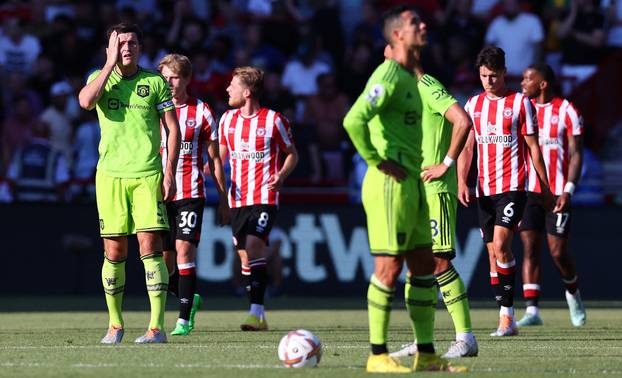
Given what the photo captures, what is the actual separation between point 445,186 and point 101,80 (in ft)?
8.84

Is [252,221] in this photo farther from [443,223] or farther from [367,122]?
[367,122]

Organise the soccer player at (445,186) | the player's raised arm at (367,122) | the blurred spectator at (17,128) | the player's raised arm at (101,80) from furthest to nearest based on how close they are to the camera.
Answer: the blurred spectator at (17,128) < the player's raised arm at (101,80) < the soccer player at (445,186) < the player's raised arm at (367,122)

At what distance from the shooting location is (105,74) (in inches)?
407

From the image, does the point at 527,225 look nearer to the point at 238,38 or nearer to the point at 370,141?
the point at 370,141

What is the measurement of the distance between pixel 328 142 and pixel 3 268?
4.98 metres

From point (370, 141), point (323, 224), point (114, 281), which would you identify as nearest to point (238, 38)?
point (323, 224)

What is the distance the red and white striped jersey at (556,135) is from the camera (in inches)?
534

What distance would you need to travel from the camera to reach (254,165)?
13008 mm

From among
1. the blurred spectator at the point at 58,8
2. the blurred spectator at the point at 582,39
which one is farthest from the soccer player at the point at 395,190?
the blurred spectator at the point at 58,8

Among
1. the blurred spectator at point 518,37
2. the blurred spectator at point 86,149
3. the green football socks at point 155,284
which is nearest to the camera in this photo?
the green football socks at point 155,284

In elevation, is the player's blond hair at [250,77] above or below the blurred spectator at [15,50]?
below

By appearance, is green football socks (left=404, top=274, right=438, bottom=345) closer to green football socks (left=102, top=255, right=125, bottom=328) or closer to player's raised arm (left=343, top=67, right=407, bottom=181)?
player's raised arm (left=343, top=67, right=407, bottom=181)

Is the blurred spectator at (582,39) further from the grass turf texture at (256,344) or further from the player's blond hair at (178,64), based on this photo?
the player's blond hair at (178,64)

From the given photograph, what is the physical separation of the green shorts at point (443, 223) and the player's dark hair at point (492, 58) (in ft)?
Answer: 6.03
